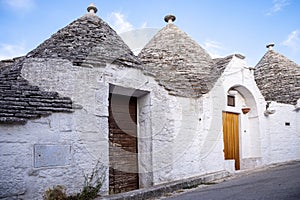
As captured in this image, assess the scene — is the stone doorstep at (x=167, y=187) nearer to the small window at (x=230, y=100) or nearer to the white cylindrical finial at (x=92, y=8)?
the small window at (x=230, y=100)

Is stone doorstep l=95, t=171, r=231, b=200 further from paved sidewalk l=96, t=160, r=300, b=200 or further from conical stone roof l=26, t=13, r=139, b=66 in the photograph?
conical stone roof l=26, t=13, r=139, b=66

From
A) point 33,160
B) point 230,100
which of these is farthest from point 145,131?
point 230,100

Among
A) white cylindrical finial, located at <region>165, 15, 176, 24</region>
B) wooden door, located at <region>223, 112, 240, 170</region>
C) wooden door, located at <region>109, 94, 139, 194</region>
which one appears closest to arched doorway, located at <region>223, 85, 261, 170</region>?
wooden door, located at <region>223, 112, 240, 170</region>

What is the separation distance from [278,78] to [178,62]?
5866mm

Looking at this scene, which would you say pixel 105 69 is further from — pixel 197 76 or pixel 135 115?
pixel 197 76

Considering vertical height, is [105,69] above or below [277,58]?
below

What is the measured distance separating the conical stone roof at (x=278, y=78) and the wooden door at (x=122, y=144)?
7349mm

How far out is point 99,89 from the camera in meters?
5.67

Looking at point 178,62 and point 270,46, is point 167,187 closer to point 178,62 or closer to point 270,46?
point 178,62

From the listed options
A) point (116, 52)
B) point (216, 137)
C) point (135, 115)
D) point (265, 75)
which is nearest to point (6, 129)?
point (116, 52)

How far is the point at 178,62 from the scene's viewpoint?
358 inches

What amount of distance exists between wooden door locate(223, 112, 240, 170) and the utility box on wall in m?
5.52

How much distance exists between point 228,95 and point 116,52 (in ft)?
15.3

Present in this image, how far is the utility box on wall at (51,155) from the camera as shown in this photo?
15.1ft
